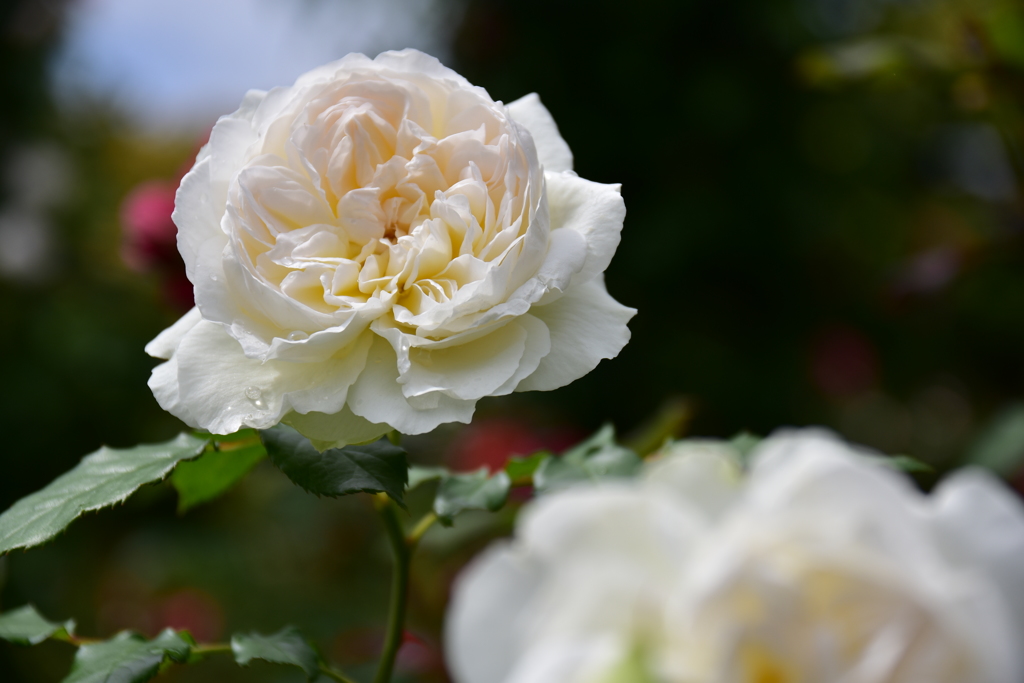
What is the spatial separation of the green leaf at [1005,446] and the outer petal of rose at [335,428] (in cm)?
80

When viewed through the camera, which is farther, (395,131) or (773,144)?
(773,144)

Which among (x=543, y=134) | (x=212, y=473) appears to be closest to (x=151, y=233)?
(x=212, y=473)

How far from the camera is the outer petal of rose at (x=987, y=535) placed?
23cm

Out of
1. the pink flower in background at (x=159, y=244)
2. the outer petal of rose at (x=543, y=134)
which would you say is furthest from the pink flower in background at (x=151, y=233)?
the outer petal of rose at (x=543, y=134)

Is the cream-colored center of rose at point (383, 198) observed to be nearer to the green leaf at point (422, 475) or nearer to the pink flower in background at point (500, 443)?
the green leaf at point (422, 475)

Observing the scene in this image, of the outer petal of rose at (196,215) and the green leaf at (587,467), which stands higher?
the outer petal of rose at (196,215)

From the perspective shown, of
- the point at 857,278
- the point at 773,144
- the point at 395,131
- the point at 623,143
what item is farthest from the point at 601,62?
the point at 395,131

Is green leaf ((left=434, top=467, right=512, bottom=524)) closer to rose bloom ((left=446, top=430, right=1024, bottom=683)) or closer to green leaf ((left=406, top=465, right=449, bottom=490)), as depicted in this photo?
green leaf ((left=406, top=465, right=449, bottom=490))

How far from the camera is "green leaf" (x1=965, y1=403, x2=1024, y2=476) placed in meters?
0.95

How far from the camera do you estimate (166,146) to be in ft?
14.6

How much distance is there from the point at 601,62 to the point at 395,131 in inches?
A: 69.5

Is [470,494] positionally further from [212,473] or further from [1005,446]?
[1005,446]

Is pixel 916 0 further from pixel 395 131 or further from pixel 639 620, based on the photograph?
pixel 639 620

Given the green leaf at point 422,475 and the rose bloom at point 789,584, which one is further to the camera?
the green leaf at point 422,475
